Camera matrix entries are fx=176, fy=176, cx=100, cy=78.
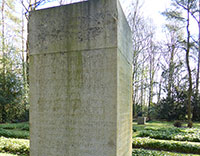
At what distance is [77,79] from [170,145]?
7.53 meters

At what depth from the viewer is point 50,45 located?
2.25 meters

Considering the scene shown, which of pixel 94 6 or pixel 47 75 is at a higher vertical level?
pixel 94 6

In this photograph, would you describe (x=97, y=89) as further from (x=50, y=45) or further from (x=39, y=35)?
(x=39, y=35)

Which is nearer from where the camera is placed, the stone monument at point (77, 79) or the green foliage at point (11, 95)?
the stone monument at point (77, 79)

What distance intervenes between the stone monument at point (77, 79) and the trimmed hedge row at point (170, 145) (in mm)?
6891

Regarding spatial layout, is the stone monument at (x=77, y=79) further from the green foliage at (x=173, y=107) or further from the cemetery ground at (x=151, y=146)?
the green foliage at (x=173, y=107)

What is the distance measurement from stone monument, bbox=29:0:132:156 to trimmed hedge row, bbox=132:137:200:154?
689 cm

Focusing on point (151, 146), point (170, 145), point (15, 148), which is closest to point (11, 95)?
point (15, 148)

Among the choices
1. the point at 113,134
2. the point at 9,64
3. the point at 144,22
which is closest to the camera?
the point at 113,134

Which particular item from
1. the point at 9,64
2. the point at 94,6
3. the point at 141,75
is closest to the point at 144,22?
the point at 141,75

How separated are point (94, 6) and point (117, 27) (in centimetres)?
39

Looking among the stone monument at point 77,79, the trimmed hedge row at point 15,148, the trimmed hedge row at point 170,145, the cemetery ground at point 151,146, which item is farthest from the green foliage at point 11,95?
the stone monument at point 77,79

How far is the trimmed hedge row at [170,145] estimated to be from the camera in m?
Answer: 7.65

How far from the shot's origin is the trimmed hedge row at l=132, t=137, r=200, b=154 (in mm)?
7652
